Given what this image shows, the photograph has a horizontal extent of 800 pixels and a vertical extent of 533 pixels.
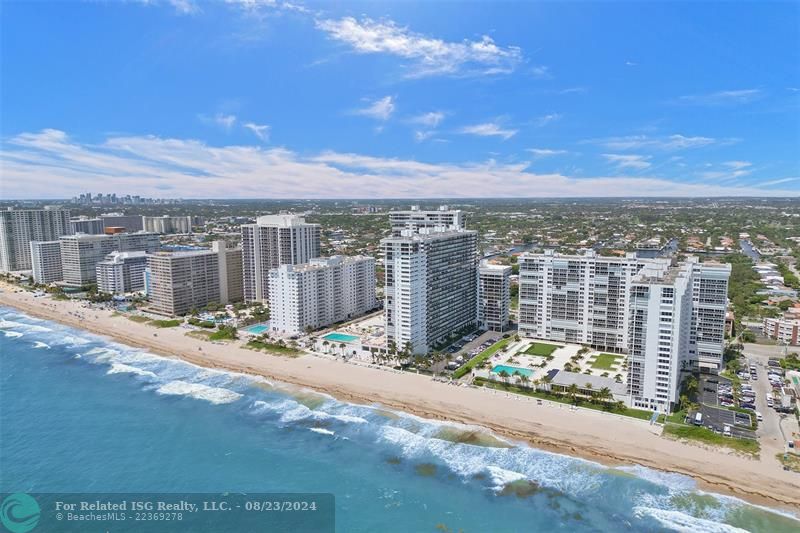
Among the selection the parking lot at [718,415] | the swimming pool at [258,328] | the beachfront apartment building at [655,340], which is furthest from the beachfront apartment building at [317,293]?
the parking lot at [718,415]

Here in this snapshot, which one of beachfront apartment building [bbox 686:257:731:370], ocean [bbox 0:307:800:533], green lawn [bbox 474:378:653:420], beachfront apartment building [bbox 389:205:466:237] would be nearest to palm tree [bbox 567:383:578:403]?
green lawn [bbox 474:378:653:420]

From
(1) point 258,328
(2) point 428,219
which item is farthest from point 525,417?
(1) point 258,328

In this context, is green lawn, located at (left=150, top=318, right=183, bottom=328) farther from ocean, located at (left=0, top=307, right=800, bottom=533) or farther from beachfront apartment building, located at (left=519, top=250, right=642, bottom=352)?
beachfront apartment building, located at (left=519, top=250, right=642, bottom=352)

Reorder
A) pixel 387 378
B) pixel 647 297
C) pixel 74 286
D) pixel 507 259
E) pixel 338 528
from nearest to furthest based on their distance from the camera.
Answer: pixel 338 528, pixel 647 297, pixel 387 378, pixel 74 286, pixel 507 259

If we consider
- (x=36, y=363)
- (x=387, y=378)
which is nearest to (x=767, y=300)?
(x=387, y=378)

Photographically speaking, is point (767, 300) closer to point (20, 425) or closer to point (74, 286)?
point (20, 425)

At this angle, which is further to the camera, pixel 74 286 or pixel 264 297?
pixel 74 286
